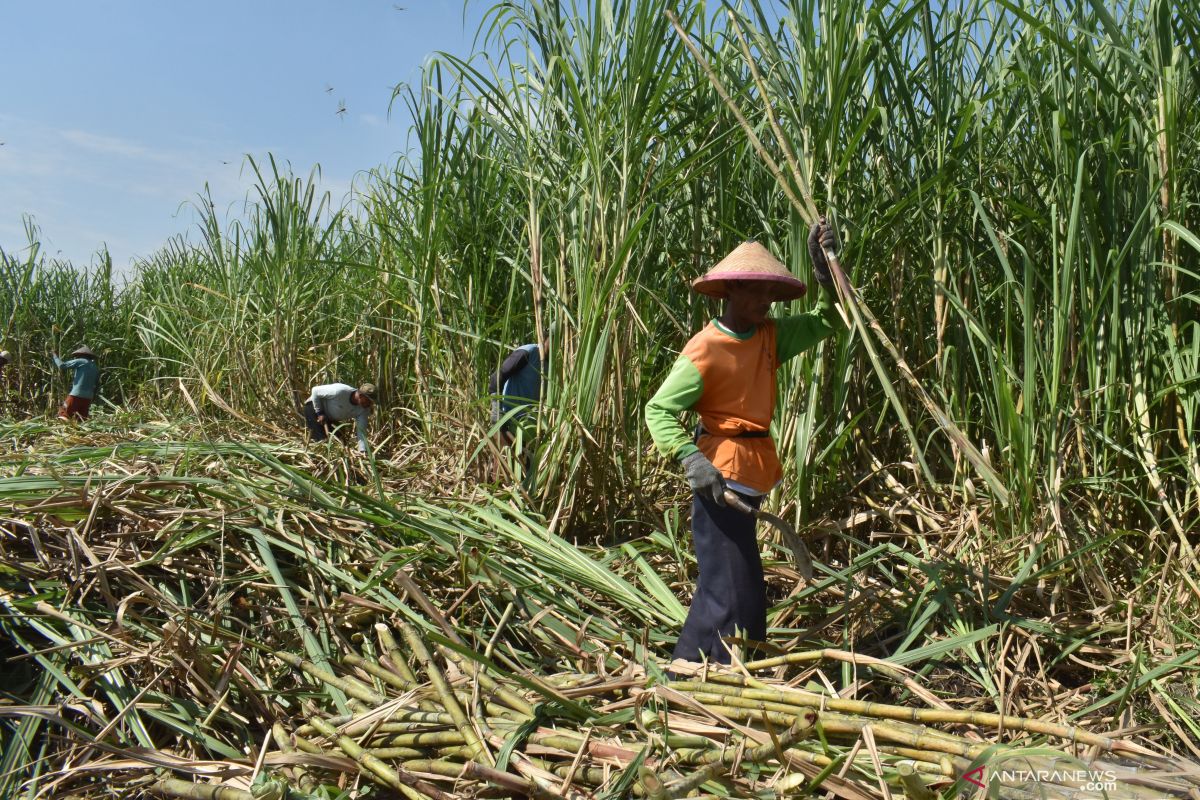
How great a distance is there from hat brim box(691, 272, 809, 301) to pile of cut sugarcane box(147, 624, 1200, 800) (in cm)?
102

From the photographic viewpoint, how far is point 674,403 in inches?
97.1

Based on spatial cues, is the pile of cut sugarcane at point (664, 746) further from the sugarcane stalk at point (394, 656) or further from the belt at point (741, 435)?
the belt at point (741, 435)

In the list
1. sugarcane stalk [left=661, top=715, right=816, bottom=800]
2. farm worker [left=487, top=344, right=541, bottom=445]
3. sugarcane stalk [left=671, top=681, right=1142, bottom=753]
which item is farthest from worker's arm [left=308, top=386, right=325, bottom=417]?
sugarcane stalk [left=661, top=715, right=816, bottom=800]

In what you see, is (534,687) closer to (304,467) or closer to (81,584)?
(81,584)

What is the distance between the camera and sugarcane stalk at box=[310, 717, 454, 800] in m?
1.72

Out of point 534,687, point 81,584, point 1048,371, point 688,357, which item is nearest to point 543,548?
point 688,357

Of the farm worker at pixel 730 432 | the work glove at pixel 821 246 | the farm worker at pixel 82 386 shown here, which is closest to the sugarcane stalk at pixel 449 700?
the farm worker at pixel 730 432

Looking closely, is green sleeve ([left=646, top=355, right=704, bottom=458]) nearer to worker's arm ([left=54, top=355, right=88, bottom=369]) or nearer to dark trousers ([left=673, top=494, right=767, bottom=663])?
dark trousers ([left=673, top=494, right=767, bottom=663])

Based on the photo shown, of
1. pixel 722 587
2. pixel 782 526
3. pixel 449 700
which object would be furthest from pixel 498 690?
pixel 782 526

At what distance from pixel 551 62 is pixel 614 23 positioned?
29 cm

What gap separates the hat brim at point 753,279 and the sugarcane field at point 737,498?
2 cm

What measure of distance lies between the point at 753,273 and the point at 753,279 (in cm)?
4

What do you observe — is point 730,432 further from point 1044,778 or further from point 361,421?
point 361,421

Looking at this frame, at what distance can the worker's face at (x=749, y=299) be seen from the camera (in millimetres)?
2521
